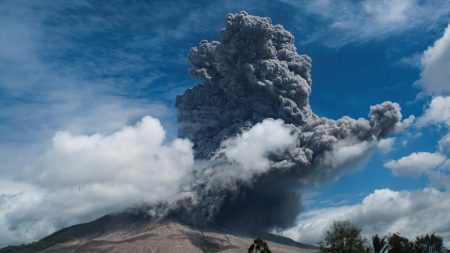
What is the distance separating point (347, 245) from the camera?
102562 millimetres

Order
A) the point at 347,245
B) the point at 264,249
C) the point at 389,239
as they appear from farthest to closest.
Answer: the point at 389,239
the point at 347,245
the point at 264,249

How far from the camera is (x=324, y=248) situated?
340 feet

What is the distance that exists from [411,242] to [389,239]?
522cm

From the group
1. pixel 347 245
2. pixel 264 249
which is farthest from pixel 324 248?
pixel 264 249

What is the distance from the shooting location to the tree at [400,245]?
116319 millimetres

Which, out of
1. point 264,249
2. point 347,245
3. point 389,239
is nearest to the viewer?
point 264,249

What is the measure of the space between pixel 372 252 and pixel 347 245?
21.7ft

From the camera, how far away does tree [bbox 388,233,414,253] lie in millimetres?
116319

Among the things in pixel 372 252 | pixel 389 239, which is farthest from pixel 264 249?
pixel 389 239

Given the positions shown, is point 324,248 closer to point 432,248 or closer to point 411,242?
point 411,242

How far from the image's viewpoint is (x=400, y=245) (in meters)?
117

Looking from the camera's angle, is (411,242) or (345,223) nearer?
(345,223)

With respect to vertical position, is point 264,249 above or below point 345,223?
below

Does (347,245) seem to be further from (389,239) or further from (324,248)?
(389,239)
